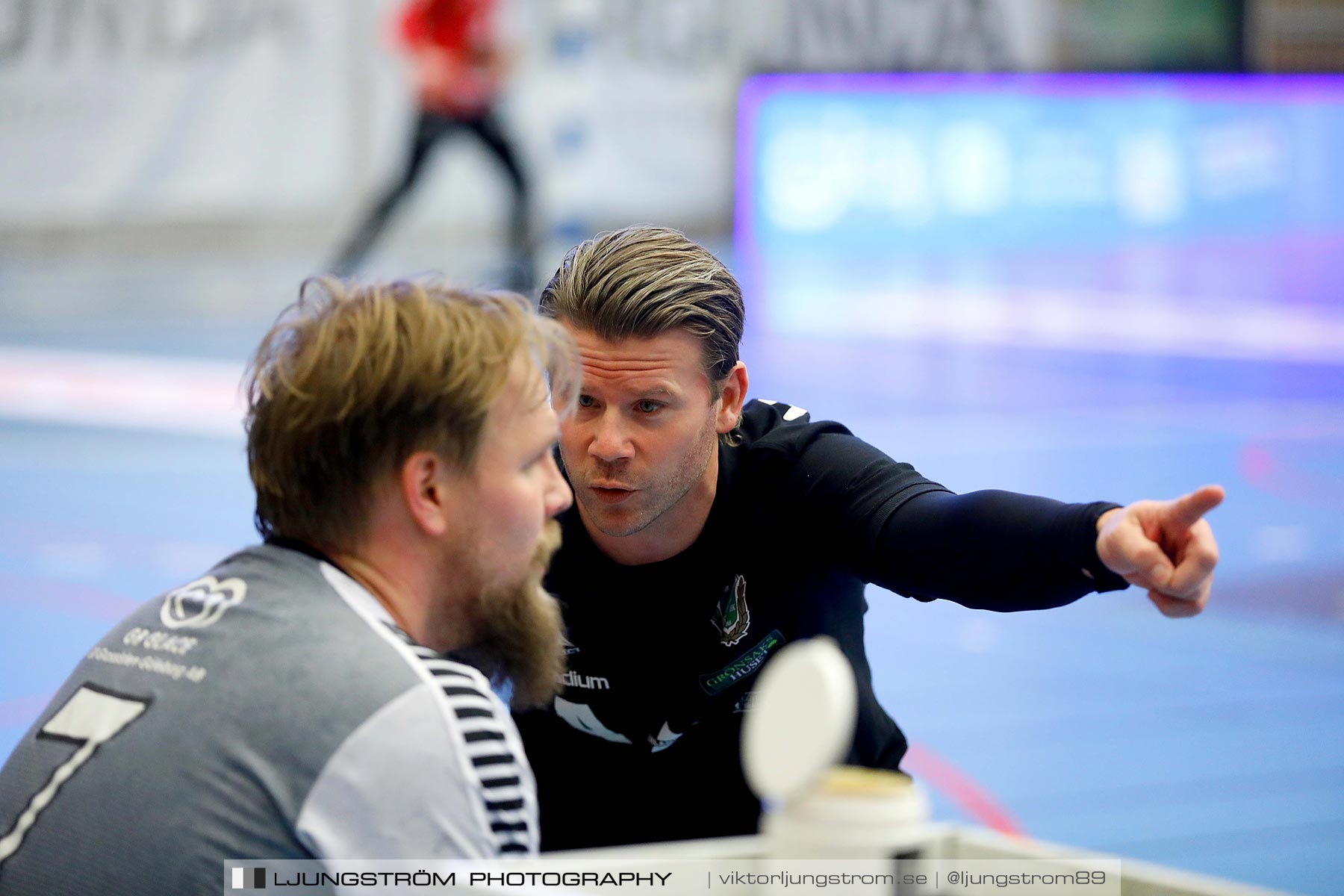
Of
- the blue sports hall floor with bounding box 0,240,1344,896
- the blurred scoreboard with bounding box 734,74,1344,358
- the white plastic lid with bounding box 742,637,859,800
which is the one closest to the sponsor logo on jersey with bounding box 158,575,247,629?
the white plastic lid with bounding box 742,637,859,800

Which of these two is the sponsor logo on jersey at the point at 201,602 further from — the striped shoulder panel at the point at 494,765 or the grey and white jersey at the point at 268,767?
the striped shoulder panel at the point at 494,765

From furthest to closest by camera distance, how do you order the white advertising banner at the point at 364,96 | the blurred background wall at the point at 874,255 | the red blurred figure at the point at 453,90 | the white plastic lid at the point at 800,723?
the white advertising banner at the point at 364,96
the red blurred figure at the point at 453,90
the blurred background wall at the point at 874,255
the white plastic lid at the point at 800,723

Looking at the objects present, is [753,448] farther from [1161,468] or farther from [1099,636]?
[1161,468]

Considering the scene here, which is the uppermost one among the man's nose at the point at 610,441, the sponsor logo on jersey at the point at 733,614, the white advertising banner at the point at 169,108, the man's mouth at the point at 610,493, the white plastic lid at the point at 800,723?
the white advertising banner at the point at 169,108

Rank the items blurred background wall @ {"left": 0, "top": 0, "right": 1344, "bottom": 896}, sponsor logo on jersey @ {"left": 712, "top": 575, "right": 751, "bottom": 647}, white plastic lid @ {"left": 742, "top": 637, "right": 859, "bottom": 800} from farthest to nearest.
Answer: blurred background wall @ {"left": 0, "top": 0, "right": 1344, "bottom": 896} → sponsor logo on jersey @ {"left": 712, "top": 575, "right": 751, "bottom": 647} → white plastic lid @ {"left": 742, "top": 637, "right": 859, "bottom": 800}

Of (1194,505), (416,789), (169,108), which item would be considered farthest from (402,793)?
(169,108)

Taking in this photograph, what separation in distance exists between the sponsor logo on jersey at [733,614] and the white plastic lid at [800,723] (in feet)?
5.25

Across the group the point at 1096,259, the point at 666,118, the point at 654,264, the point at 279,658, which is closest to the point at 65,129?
the point at 666,118

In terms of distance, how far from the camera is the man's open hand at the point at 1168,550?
192cm

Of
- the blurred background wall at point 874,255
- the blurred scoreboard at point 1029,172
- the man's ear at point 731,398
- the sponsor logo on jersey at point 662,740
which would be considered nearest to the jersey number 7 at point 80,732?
the sponsor logo on jersey at point 662,740

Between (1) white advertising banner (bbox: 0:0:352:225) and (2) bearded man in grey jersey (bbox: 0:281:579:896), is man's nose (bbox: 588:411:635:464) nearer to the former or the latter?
(2) bearded man in grey jersey (bbox: 0:281:579:896)

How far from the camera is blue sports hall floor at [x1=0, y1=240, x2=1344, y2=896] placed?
4004 millimetres

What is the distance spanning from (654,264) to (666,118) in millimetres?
14349

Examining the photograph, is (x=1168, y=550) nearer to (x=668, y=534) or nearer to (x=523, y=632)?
(x=523, y=632)
